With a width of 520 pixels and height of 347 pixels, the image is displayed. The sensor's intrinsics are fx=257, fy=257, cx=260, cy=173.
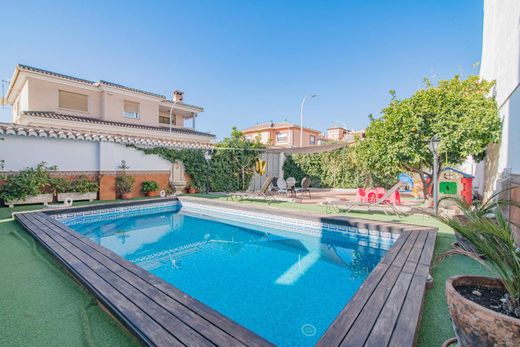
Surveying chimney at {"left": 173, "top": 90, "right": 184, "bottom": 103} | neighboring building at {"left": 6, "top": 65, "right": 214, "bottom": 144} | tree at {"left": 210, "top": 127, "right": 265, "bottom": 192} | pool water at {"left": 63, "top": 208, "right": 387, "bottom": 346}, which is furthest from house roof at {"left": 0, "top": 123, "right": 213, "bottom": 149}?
chimney at {"left": 173, "top": 90, "right": 184, "bottom": 103}

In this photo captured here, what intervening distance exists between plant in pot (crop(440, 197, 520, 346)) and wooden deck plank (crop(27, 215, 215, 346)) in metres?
1.81

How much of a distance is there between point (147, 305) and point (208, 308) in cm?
62

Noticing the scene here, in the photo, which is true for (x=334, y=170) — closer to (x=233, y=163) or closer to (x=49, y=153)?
(x=233, y=163)

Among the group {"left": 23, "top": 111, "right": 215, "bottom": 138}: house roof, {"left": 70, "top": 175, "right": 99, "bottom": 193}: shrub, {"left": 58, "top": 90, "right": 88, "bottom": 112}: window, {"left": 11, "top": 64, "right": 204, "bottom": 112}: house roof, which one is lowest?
{"left": 70, "top": 175, "right": 99, "bottom": 193}: shrub

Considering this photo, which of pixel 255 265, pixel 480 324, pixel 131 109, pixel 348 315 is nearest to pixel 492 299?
pixel 480 324

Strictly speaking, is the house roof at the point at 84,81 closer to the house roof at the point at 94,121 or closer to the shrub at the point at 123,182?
the house roof at the point at 94,121

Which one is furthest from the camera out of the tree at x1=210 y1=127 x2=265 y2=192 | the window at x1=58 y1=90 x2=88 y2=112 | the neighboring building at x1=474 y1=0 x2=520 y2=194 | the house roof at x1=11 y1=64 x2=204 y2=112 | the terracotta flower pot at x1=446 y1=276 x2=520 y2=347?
the window at x1=58 y1=90 x2=88 y2=112

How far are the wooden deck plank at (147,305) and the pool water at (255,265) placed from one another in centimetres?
118

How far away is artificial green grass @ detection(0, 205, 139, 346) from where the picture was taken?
7.68ft

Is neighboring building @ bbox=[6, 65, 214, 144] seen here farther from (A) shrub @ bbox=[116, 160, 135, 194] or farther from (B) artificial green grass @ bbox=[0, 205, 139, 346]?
(B) artificial green grass @ bbox=[0, 205, 139, 346]

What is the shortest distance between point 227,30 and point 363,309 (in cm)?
1413

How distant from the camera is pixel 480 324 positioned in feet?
5.34

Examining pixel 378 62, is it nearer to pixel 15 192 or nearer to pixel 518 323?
pixel 518 323

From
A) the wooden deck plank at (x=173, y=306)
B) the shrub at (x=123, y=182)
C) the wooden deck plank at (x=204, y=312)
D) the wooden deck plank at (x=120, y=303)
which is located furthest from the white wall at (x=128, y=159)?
the wooden deck plank at (x=204, y=312)
